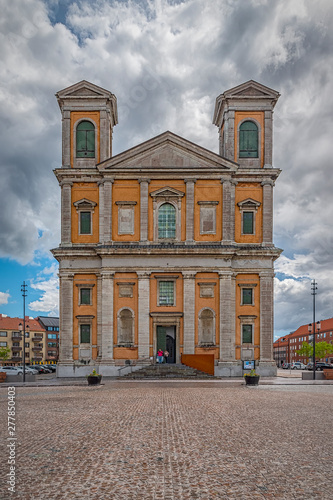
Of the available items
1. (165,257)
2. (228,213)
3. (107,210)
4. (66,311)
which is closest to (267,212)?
(228,213)

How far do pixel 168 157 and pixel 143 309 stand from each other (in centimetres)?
1316

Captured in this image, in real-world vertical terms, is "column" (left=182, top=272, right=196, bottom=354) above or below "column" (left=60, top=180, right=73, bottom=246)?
below

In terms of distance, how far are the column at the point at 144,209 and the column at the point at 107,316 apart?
4241 mm

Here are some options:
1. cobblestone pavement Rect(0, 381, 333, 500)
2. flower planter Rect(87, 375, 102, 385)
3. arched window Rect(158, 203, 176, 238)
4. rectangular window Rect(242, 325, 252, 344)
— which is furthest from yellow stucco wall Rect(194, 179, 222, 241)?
cobblestone pavement Rect(0, 381, 333, 500)

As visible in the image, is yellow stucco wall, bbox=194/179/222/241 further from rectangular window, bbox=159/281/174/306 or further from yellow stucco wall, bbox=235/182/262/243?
rectangular window, bbox=159/281/174/306

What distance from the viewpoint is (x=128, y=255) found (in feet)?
138

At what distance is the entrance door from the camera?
139 feet

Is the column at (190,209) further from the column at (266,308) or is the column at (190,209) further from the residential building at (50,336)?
the residential building at (50,336)

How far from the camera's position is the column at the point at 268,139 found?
4437cm

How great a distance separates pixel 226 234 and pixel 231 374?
1151cm

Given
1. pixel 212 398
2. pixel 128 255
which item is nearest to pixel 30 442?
pixel 212 398

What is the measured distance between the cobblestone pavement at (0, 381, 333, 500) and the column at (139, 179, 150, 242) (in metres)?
24.5

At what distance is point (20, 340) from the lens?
375ft

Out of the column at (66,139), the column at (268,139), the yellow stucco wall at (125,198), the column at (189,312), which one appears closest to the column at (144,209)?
the yellow stucco wall at (125,198)
